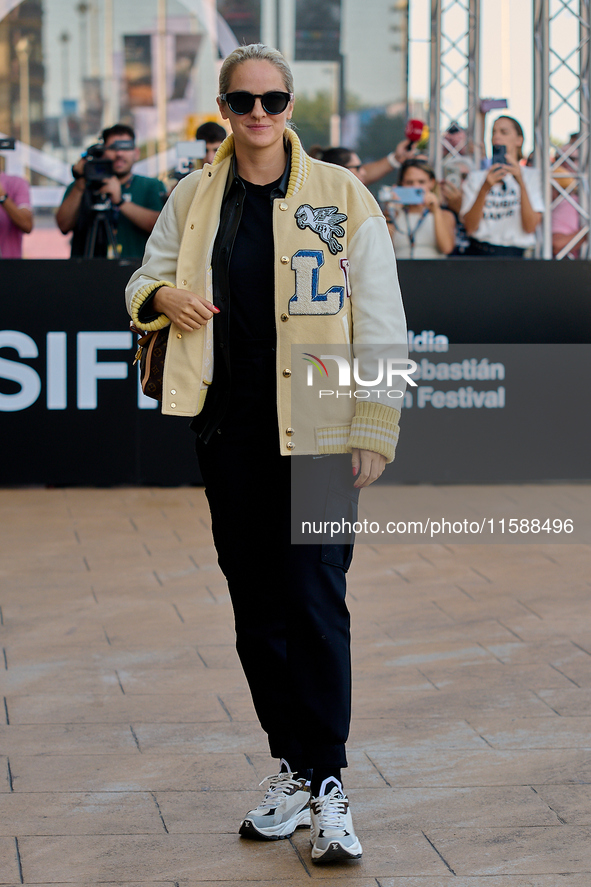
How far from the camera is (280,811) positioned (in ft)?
9.11

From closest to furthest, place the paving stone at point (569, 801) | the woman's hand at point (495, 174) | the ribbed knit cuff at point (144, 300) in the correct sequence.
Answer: the ribbed knit cuff at point (144, 300), the paving stone at point (569, 801), the woman's hand at point (495, 174)

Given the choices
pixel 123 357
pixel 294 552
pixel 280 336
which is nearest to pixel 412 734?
pixel 294 552

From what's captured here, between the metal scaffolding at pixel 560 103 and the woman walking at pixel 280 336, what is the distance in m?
5.48

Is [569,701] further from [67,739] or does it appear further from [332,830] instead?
[67,739]

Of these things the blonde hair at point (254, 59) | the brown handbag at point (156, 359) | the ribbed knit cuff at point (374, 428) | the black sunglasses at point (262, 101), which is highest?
the blonde hair at point (254, 59)

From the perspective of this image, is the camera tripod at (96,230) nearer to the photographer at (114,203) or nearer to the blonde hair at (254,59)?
the photographer at (114,203)

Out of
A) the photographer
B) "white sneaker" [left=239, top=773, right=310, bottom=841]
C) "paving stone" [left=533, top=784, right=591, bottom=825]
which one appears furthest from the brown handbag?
the photographer

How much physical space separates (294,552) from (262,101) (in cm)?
106

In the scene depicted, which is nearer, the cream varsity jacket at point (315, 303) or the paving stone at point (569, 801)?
the cream varsity jacket at point (315, 303)

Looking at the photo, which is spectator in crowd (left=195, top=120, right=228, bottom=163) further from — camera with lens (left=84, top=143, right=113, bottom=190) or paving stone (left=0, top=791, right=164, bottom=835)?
paving stone (left=0, top=791, right=164, bottom=835)

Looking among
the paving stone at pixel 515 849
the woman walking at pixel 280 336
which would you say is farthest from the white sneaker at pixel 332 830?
the paving stone at pixel 515 849

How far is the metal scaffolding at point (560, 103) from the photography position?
7.94 meters

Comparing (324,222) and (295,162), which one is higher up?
(295,162)

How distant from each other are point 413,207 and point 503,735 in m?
4.94
